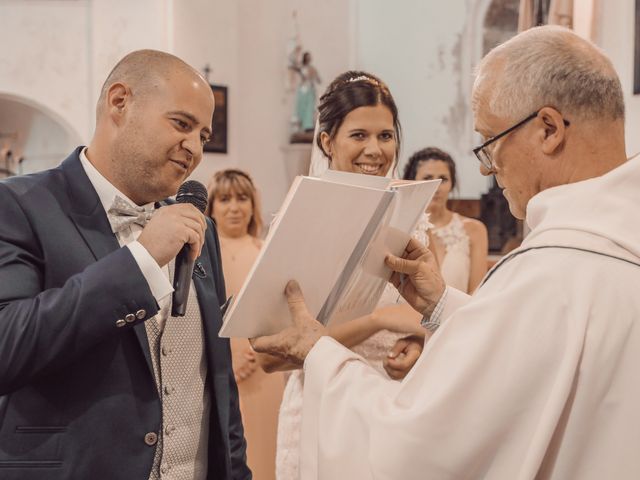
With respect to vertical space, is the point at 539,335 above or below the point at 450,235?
above

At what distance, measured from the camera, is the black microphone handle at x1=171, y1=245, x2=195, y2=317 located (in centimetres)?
202

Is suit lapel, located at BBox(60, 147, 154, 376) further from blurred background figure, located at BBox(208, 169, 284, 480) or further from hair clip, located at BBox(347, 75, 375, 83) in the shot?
blurred background figure, located at BBox(208, 169, 284, 480)

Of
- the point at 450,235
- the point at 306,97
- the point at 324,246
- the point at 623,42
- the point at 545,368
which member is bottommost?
the point at 450,235

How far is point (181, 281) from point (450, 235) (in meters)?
4.40

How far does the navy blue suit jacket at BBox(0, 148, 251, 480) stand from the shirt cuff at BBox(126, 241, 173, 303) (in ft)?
0.06

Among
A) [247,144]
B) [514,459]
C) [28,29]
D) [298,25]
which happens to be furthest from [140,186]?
[298,25]

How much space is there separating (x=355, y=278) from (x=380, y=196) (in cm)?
35

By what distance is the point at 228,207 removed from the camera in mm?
5902

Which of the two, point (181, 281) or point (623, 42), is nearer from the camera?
point (181, 281)

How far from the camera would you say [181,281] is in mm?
2035

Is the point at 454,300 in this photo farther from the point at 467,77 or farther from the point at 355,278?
the point at 467,77

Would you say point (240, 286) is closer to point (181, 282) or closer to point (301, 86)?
point (181, 282)

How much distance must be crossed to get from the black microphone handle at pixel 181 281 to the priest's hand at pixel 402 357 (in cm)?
110

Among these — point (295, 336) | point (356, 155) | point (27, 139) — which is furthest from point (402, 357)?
point (27, 139)
